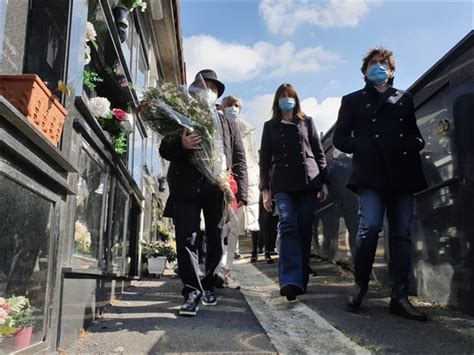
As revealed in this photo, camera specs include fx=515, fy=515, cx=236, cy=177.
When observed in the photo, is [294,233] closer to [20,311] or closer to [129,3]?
[20,311]

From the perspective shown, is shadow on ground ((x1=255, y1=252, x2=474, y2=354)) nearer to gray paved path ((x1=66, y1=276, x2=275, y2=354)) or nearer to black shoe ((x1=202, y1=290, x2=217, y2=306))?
gray paved path ((x1=66, y1=276, x2=275, y2=354))

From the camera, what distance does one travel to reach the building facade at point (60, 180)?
2045 millimetres

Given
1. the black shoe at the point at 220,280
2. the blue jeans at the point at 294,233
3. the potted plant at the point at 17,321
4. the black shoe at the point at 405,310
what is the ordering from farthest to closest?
the black shoe at the point at 220,280 < the blue jeans at the point at 294,233 < the black shoe at the point at 405,310 < the potted plant at the point at 17,321

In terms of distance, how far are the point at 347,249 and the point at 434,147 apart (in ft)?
7.54

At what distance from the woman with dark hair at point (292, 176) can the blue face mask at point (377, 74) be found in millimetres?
836

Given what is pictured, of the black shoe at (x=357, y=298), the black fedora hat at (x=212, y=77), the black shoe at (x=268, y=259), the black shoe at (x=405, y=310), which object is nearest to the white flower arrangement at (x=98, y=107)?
the black fedora hat at (x=212, y=77)

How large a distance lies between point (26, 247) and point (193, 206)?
1.71 m

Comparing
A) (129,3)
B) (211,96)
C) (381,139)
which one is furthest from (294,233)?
(129,3)

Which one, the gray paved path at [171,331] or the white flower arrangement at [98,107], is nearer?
the gray paved path at [171,331]

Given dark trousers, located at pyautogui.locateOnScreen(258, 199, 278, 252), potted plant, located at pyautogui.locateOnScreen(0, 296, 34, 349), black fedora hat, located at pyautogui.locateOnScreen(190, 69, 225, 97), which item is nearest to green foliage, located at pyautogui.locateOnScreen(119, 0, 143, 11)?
black fedora hat, located at pyautogui.locateOnScreen(190, 69, 225, 97)

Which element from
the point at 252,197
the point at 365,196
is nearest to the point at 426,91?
the point at 365,196

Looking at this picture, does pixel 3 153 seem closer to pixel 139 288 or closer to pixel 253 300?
pixel 253 300

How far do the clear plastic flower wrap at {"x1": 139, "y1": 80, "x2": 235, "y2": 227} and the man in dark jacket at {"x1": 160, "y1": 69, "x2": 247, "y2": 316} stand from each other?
0.20ft

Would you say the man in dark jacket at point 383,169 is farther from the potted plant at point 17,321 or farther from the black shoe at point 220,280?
the potted plant at point 17,321
